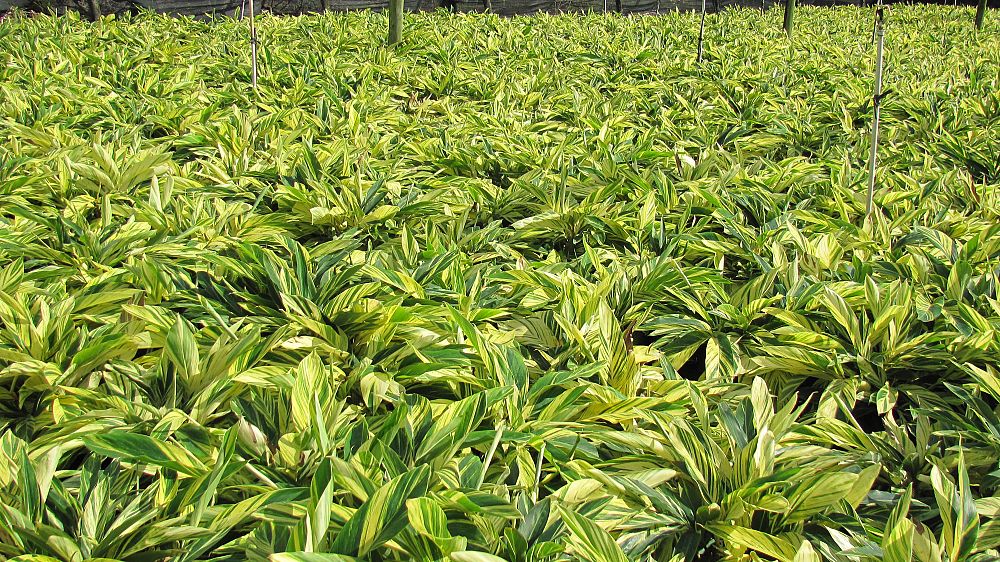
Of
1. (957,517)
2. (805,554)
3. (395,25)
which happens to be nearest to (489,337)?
(805,554)

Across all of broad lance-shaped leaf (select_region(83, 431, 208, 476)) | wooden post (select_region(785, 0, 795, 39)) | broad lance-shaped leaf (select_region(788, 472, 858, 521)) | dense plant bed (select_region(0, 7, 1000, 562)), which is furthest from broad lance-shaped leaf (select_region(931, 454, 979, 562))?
wooden post (select_region(785, 0, 795, 39))

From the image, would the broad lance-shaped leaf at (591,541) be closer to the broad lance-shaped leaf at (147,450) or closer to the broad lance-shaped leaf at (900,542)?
the broad lance-shaped leaf at (900,542)

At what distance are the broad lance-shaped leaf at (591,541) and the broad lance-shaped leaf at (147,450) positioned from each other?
78 centimetres

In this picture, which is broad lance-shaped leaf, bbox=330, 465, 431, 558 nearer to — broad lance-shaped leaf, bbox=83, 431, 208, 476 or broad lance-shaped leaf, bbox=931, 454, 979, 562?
broad lance-shaped leaf, bbox=83, 431, 208, 476

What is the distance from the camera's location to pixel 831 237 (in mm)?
2924

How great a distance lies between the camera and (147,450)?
1593mm

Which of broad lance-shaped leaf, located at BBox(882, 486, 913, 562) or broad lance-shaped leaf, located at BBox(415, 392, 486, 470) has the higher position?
broad lance-shaped leaf, located at BBox(415, 392, 486, 470)

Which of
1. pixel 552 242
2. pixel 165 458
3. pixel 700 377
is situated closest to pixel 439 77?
pixel 552 242

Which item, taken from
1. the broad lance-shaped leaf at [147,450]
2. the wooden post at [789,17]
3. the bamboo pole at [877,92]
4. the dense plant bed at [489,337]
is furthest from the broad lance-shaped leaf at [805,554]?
the wooden post at [789,17]

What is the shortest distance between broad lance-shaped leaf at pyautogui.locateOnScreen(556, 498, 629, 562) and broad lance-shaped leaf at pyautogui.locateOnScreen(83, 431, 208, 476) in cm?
78

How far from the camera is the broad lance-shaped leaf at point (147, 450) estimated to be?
1566mm

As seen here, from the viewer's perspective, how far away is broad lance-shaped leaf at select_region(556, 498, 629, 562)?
1390 millimetres

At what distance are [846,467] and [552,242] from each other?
1.69m

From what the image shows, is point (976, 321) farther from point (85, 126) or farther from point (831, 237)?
point (85, 126)
